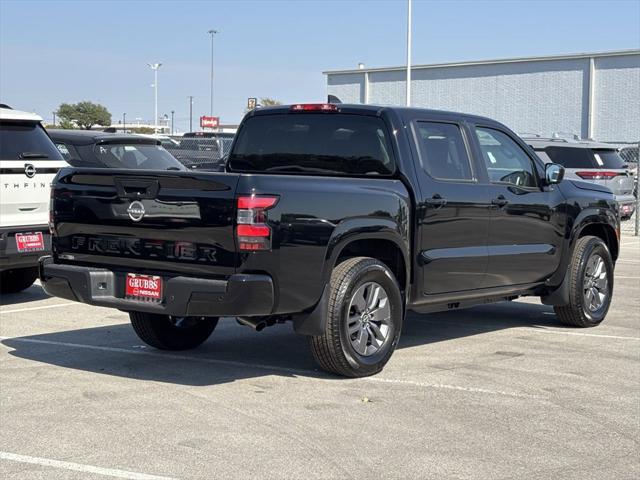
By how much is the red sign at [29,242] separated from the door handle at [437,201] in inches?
172

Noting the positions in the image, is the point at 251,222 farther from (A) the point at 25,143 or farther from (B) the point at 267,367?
(A) the point at 25,143

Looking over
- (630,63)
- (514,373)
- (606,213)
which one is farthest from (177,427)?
(630,63)

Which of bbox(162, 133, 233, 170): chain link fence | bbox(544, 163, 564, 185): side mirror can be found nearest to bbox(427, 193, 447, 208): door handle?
bbox(544, 163, 564, 185): side mirror

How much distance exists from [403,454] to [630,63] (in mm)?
47432

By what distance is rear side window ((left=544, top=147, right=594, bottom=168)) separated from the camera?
21688 millimetres

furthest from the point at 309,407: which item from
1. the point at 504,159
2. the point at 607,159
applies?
the point at 607,159

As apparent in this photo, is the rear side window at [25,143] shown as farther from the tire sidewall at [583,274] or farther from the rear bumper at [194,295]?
the tire sidewall at [583,274]

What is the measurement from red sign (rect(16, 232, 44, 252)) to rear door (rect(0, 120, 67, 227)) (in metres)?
0.11

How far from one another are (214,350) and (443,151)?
7.92ft

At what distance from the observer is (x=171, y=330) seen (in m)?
8.26

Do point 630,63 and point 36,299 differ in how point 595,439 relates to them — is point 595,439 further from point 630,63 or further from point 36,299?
point 630,63

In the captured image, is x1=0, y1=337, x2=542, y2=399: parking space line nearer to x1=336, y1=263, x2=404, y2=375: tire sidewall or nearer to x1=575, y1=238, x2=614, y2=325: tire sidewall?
x1=336, y1=263, x2=404, y2=375: tire sidewall

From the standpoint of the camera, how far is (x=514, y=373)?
7551mm

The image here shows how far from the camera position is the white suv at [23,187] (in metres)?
10.1
